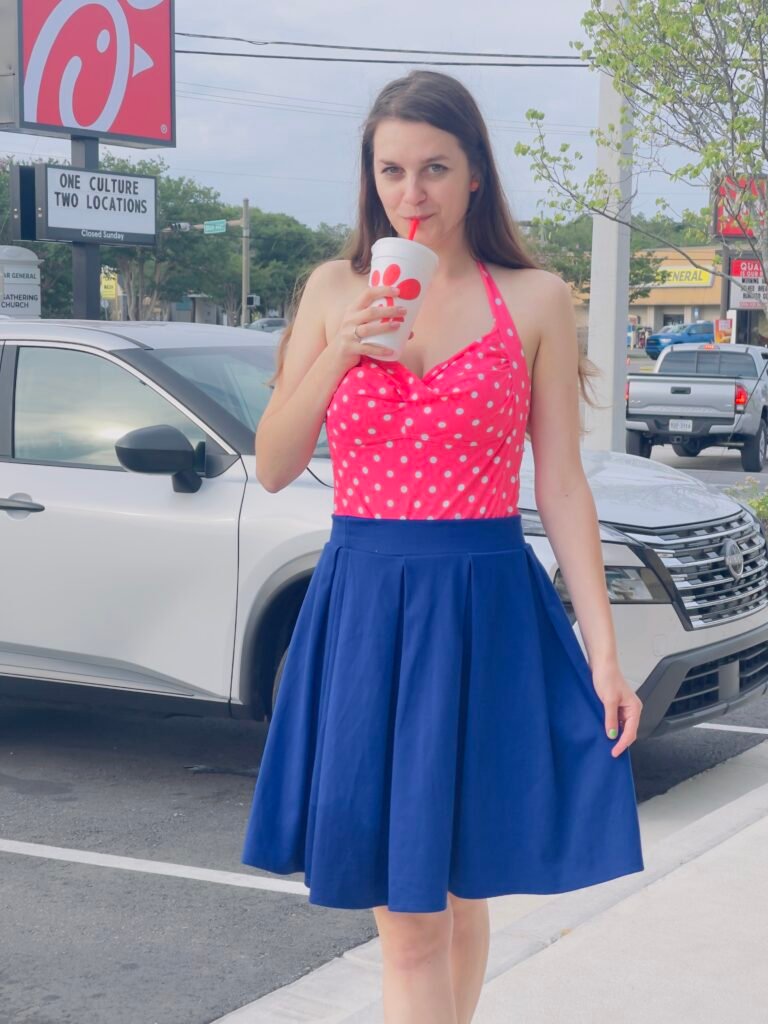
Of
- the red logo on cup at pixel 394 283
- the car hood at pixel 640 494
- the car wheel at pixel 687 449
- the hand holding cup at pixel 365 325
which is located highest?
the red logo on cup at pixel 394 283

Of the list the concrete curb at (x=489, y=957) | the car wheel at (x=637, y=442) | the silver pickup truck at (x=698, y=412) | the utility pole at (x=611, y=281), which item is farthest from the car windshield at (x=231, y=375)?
the car wheel at (x=637, y=442)

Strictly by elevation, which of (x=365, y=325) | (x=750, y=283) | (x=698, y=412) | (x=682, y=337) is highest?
(x=750, y=283)

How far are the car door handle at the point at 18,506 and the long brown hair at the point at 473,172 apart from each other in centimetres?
281

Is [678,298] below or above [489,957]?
above

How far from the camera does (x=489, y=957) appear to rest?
3.67m

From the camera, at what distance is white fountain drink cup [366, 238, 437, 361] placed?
2.26 metres

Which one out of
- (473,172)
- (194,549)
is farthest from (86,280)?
(473,172)

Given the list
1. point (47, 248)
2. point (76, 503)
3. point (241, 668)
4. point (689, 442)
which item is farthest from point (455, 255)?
point (47, 248)

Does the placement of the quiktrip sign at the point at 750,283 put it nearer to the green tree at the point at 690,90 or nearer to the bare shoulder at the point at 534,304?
the green tree at the point at 690,90

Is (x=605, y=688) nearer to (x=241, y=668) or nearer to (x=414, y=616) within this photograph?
(x=414, y=616)

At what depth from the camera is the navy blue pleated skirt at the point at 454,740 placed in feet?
7.95

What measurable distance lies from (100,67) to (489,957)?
12690 millimetres

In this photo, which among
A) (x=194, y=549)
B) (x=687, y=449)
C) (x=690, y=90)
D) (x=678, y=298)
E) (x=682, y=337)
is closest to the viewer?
(x=194, y=549)

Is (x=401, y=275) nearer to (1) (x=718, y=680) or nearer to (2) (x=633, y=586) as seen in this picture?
(2) (x=633, y=586)
